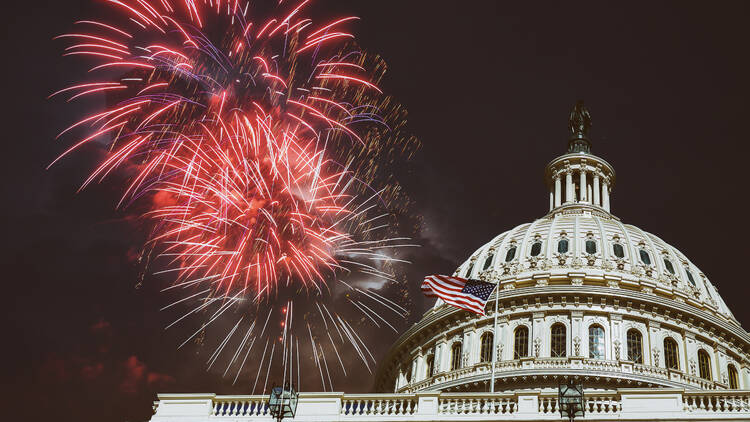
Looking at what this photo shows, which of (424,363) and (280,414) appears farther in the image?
(424,363)

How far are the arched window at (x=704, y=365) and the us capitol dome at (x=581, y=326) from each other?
8cm

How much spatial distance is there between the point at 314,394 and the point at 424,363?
32852 millimetres

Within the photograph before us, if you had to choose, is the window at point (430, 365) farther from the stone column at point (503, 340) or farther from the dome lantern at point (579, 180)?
the dome lantern at point (579, 180)

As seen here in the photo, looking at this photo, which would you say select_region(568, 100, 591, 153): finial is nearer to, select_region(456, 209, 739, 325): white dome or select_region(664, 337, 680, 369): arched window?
select_region(456, 209, 739, 325): white dome

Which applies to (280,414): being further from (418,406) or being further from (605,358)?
(605,358)

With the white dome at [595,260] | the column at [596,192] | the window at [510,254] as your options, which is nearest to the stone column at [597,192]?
the column at [596,192]

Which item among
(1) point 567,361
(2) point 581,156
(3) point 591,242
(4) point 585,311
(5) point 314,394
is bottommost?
(5) point 314,394

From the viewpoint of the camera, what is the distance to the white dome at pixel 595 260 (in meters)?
62.7

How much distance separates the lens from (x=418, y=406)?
100ft

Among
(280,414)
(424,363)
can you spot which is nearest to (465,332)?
(424,363)

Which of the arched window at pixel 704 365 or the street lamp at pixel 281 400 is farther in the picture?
the arched window at pixel 704 365

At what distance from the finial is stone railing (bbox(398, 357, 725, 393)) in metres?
36.8

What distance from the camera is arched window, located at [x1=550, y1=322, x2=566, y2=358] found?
57000 millimetres

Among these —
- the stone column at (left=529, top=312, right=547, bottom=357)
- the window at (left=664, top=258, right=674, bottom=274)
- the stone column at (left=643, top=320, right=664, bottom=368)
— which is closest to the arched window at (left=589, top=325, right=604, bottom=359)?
the stone column at (left=643, top=320, right=664, bottom=368)
